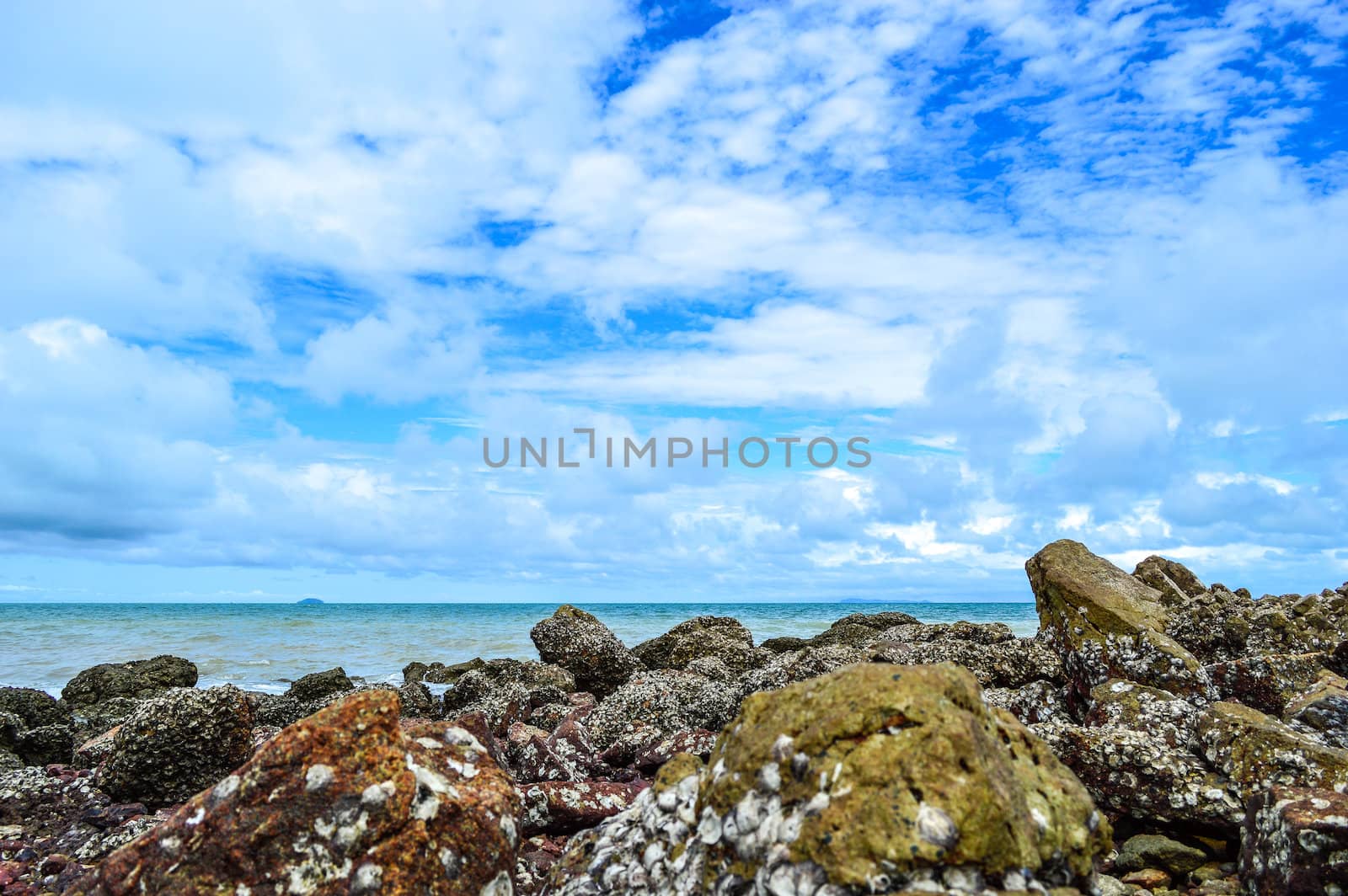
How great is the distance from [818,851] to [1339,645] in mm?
10523

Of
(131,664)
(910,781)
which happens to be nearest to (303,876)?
(910,781)

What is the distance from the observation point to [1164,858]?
6375 millimetres

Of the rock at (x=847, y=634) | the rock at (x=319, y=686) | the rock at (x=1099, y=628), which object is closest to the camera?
the rock at (x=1099, y=628)

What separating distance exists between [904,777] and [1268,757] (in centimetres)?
475

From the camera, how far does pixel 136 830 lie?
7141mm

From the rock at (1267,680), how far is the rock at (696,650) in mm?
8818

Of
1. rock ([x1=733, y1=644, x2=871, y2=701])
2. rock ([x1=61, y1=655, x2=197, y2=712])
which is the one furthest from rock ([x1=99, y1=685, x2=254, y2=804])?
rock ([x1=61, y1=655, x2=197, y2=712])

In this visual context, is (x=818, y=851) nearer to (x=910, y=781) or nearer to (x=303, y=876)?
(x=910, y=781)

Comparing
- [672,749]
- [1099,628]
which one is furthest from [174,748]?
[1099,628]

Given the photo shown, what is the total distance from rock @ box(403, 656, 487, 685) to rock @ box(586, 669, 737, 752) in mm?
12417

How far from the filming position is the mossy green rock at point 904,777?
3264 mm

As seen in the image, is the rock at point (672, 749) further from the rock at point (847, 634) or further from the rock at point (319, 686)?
the rock at point (847, 634)

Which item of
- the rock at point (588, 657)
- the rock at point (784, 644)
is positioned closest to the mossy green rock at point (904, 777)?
the rock at point (588, 657)

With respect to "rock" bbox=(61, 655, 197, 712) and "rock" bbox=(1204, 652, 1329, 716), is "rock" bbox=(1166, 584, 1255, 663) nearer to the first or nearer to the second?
"rock" bbox=(1204, 652, 1329, 716)
